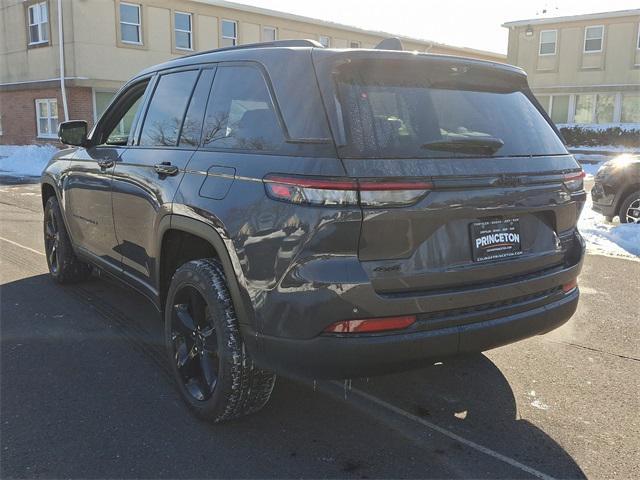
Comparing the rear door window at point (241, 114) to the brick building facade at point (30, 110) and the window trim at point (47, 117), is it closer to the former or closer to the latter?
the brick building facade at point (30, 110)

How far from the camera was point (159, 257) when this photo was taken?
3.62 m

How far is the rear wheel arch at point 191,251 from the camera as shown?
282 centimetres

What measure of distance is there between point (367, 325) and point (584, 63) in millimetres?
32481

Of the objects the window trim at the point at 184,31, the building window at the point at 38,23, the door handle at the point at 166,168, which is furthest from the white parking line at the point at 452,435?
the building window at the point at 38,23

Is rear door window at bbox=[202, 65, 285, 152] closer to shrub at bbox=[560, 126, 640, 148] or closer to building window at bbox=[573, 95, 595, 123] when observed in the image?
shrub at bbox=[560, 126, 640, 148]

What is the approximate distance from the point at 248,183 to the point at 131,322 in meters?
2.45

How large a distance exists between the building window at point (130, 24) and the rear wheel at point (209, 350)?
70.7 feet

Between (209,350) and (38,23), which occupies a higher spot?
(38,23)

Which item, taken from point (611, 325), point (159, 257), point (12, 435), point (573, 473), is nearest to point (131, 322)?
point (159, 257)

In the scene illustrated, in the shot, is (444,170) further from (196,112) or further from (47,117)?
(47,117)

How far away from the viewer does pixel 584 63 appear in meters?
30.5

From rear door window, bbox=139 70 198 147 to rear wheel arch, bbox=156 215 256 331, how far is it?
0.58 m

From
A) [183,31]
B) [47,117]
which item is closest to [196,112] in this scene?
[183,31]

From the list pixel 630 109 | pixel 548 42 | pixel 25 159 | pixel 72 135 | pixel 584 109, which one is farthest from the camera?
pixel 584 109
